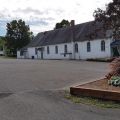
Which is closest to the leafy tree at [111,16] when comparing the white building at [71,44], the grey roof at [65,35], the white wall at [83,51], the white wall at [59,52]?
the white building at [71,44]

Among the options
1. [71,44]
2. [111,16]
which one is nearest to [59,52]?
[71,44]

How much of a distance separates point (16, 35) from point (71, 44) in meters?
35.9

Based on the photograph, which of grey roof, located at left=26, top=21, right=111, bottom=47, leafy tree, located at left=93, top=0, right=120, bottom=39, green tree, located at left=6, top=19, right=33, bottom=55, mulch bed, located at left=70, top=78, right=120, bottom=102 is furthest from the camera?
green tree, located at left=6, top=19, right=33, bottom=55

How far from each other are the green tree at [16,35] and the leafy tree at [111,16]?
7784 cm

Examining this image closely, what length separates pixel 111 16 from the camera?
18.9 meters

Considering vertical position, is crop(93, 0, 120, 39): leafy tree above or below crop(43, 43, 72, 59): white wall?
above

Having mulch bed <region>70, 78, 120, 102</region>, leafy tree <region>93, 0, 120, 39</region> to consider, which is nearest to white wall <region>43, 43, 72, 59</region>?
leafy tree <region>93, 0, 120, 39</region>

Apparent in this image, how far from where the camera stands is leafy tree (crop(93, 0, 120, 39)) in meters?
18.3

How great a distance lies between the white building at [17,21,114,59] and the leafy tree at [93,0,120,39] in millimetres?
31199

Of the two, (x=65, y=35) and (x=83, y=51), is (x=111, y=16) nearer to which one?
(x=83, y=51)

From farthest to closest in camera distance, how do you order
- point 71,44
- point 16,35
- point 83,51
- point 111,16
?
point 16,35 → point 71,44 → point 83,51 → point 111,16

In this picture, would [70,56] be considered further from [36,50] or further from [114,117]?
[114,117]

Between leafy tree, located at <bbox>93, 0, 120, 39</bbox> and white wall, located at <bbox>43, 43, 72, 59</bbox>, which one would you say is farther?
white wall, located at <bbox>43, 43, 72, 59</bbox>

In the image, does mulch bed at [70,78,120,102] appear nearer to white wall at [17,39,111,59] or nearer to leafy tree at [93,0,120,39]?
leafy tree at [93,0,120,39]
